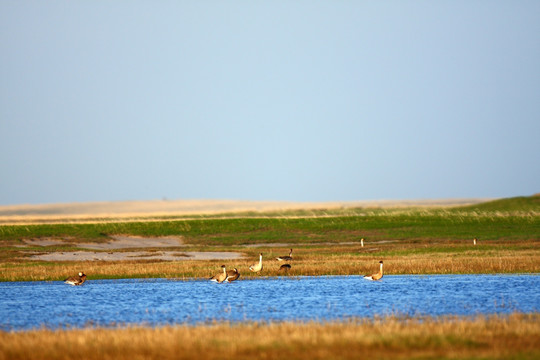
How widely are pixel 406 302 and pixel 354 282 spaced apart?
7.97 m

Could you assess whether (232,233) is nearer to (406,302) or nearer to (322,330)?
(406,302)

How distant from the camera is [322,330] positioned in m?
20.2

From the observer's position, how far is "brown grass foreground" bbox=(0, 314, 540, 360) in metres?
17.4

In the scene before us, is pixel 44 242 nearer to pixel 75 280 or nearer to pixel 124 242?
pixel 124 242

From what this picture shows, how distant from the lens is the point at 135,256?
178 feet

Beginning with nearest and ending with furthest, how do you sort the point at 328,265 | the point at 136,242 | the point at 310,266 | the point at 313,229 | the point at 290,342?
1. the point at 290,342
2. the point at 310,266
3. the point at 328,265
4. the point at 136,242
5. the point at 313,229

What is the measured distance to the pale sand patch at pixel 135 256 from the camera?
2036 inches

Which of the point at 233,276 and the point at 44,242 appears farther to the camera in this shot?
the point at 44,242

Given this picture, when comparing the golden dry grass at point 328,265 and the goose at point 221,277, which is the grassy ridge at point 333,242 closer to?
the golden dry grass at point 328,265

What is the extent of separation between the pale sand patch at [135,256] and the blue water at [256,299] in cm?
1330

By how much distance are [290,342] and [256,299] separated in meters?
12.1

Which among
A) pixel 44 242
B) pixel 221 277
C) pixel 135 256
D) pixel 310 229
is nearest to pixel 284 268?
pixel 221 277

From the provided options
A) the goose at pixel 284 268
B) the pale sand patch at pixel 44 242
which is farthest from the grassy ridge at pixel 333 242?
the pale sand patch at pixel 44 242

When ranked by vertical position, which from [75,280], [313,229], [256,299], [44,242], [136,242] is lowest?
[256,299]
